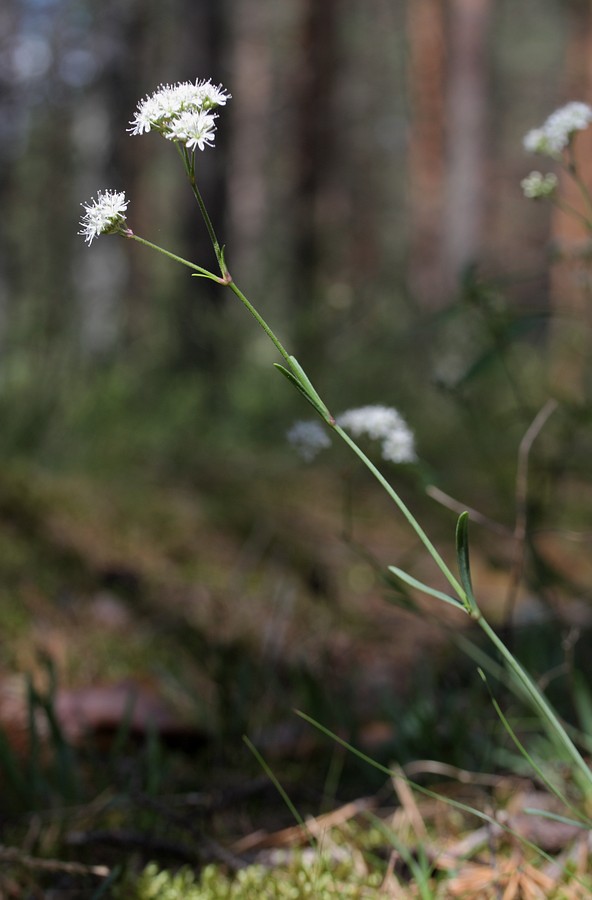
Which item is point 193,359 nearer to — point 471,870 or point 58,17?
point 58,17

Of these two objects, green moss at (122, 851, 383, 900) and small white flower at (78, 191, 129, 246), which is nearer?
small white flower at (78, 191, 129, 246)

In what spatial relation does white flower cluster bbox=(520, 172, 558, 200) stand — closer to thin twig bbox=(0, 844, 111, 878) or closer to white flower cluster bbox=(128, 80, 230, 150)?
white flower cluster bbox=(128, 80, 230, 150)

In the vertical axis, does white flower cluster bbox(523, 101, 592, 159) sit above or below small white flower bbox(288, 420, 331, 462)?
above

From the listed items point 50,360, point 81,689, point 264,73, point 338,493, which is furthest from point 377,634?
point 264,73

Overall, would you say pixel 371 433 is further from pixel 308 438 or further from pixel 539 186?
pixel 539 186

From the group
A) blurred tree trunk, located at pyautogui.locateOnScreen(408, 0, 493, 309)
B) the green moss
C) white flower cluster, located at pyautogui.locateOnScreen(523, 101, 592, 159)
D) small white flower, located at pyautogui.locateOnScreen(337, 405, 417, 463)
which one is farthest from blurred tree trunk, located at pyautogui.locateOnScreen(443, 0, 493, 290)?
the green moss

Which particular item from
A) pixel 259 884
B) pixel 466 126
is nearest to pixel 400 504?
pixel 259 884
